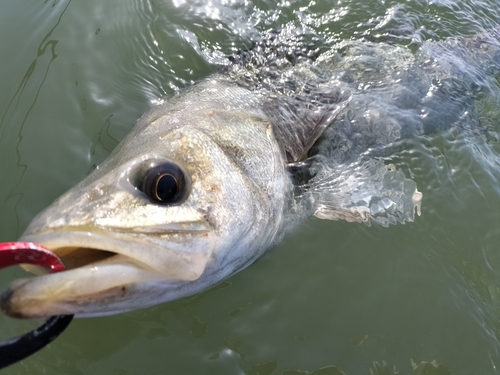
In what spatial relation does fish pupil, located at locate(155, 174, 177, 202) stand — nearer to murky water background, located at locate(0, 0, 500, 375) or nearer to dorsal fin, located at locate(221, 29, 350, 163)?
murky water background, located at locate(0, 0, 500, 375)

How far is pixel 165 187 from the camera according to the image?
207 cm

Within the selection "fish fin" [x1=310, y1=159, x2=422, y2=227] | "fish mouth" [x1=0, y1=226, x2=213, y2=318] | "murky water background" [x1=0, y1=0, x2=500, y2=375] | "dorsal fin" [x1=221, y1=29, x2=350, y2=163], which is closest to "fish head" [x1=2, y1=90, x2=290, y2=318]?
"fish mouth" [x1=0, y1=226, x2=213, y2=318]

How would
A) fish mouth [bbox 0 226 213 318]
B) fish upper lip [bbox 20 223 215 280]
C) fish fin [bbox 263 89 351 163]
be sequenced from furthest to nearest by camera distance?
1. fish fin [bbox 263 89 351 163]
2. fish upper lip [bbox 20 223 215 280]
3. fish mouth [bbox 0 226 213 318]

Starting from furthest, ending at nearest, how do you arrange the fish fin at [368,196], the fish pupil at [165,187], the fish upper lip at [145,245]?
1. the fish fin at [368,196]
2. the fish pupil at [165,187]
3. the fish upper lip at [145,245]

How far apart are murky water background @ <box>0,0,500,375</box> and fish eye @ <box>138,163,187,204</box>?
0.94 meters

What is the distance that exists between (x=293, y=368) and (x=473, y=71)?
12.6 ft

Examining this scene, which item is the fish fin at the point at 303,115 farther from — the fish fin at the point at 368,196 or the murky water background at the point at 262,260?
the murky water background at the point at 262,260

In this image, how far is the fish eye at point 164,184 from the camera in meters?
2.05

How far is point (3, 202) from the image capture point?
10.3ft

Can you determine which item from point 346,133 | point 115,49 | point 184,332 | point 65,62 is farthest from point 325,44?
point 184,332

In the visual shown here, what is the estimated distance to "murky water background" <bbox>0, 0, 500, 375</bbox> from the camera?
2658mm

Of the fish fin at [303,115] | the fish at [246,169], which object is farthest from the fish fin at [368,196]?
the fish fin at [303,115]

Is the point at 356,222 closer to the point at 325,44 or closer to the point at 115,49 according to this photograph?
the point at 325,44

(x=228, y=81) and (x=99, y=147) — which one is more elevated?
(x=228, y=81)
